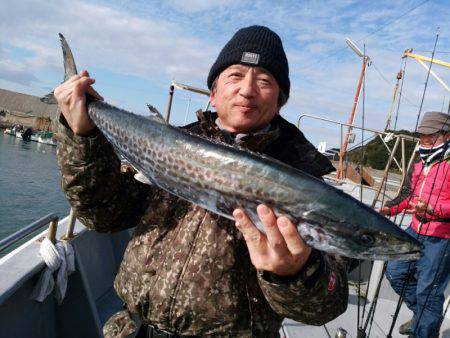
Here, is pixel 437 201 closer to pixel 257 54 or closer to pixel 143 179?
pixel 257 54

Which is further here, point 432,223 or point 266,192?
point 432,223

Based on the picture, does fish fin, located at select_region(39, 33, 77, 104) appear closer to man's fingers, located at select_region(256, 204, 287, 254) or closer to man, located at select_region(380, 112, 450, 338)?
man's fingers, located at select_region(256, 204, 287, 254)

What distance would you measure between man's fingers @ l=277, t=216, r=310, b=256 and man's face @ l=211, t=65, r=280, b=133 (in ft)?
2.37

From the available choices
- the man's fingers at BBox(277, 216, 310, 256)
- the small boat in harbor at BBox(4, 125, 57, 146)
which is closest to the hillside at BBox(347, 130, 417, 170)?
the man's fingers at BBox(277, 216, 310, 256)

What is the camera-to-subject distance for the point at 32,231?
2953mm

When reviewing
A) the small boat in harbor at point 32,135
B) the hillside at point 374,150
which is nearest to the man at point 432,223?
the hillside at point 374,150

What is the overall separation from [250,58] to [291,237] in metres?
1.19

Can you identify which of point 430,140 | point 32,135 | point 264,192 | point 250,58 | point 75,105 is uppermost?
point 250,58

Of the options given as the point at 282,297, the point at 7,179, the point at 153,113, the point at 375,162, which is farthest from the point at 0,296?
the point at 375,162

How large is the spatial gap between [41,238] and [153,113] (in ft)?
6.54

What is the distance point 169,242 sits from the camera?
7.09ft

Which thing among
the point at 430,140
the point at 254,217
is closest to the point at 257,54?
the point at 254,217

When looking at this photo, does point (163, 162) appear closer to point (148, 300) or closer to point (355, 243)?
point (148, 300)

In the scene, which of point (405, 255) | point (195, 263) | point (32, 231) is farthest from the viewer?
point (32, 231)
